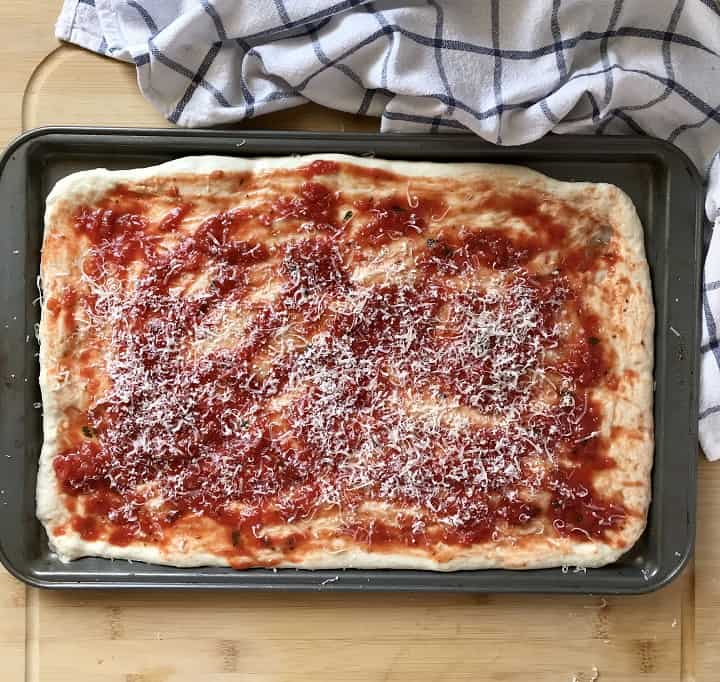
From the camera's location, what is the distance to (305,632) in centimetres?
264

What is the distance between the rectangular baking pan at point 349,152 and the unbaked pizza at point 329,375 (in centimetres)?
6

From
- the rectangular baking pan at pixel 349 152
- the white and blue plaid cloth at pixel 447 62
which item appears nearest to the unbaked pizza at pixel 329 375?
the rectangular baking pan at pixel 349 152

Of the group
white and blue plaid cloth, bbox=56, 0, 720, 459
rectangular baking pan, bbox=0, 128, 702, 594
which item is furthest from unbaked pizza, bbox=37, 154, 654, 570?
white and blue plaid cloth, bbox=56, 0, 720, 459

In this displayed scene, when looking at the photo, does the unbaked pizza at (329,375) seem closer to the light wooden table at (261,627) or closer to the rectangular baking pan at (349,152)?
the rectangular baking pan at (349,152)

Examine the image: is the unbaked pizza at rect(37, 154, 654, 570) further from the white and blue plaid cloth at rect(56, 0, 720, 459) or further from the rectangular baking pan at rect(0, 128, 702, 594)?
the white and blue plaid cloth at rect(56, 0, 720, 459)

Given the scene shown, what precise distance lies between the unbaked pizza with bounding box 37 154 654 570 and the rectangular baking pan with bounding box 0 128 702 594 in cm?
6

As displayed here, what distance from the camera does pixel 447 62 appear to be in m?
2.46

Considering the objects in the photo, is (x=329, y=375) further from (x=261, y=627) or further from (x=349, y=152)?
(x=261, y=627)

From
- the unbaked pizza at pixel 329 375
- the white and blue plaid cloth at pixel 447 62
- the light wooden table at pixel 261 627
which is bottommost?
the light wooden table at pixel 261 627

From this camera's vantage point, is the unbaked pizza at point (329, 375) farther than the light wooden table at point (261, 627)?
No

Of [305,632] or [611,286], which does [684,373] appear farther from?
[305,632]

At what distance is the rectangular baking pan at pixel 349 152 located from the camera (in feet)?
8.29

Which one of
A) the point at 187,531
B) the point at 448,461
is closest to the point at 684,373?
the point at 448,461

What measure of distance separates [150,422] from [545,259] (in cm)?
134
